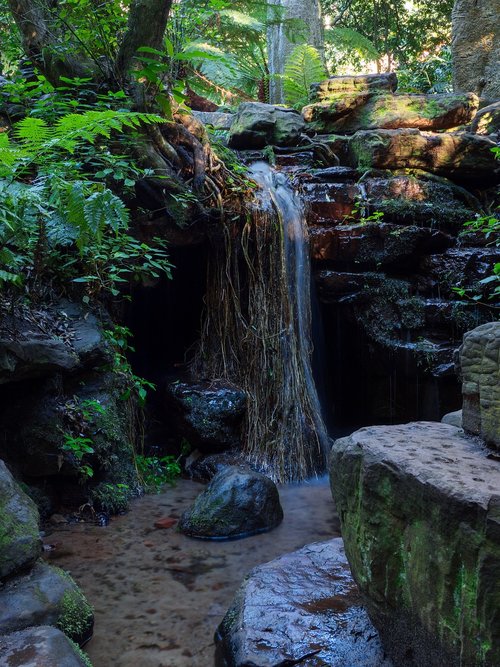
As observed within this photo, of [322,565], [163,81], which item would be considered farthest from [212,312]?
Result: [322,565]

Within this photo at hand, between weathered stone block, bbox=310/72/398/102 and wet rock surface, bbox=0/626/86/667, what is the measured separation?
8.57 metres

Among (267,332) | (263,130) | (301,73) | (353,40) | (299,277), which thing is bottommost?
(267,332)

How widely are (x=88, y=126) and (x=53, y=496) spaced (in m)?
2.72

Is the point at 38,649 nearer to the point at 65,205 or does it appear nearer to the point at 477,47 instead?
the point at 65,205

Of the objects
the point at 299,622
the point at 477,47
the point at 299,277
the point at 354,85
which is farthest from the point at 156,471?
the point at 477,47

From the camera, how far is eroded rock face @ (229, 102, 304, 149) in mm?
8234

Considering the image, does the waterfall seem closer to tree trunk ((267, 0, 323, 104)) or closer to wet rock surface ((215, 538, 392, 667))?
wet rock surface ((215, 538, 392, 667))

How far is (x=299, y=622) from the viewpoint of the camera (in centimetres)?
243

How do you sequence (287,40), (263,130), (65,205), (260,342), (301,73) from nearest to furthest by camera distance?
1. (65,205)
2. (260,342)
3. (263,130)
4. (301,73)
5. (287,40)

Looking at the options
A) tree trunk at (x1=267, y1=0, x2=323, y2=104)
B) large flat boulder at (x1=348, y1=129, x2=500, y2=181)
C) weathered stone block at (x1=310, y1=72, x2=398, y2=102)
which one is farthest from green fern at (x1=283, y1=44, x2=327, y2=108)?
large flat boulder at (x1=348, y1=129, x2=500, y2=181)

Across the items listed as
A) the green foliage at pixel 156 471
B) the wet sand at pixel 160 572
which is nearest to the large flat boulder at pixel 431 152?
the green foliage at pixel 156 471

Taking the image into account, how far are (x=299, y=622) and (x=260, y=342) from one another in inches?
144

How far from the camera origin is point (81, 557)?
11.7 ft

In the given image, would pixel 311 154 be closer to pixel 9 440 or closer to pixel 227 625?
pixel 9 440
